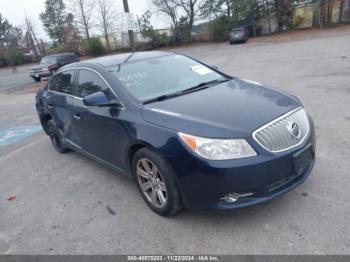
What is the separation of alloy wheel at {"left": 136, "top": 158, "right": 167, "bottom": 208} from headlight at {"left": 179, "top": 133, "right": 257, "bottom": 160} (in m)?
0.59

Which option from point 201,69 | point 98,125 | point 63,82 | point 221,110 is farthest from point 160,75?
point 63,82

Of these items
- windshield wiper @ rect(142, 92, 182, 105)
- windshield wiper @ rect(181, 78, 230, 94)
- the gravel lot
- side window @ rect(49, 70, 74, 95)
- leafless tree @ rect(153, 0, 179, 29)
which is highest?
leafless tree @ rect(153, 0, 179, 29)

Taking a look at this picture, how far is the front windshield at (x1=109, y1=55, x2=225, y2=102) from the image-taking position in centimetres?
353

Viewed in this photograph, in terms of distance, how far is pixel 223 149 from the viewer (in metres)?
2.57

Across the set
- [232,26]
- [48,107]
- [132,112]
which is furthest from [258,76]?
[232,26]

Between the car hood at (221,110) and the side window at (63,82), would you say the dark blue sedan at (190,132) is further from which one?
the side window at (63,82)

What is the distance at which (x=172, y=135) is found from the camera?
8.99 feet

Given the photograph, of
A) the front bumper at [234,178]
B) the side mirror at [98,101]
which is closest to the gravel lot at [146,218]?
the front bumper at [234,178]

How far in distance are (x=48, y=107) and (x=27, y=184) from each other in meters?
1.43

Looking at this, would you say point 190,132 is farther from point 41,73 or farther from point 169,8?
point 169,8

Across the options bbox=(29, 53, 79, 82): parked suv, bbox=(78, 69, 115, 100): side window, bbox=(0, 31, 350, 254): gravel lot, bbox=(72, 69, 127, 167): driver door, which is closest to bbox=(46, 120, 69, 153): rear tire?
bbox=(0, 31, 350, 254): gravel lot

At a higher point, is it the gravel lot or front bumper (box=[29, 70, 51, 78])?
front bumper (box=[29, 70, 51, 78])

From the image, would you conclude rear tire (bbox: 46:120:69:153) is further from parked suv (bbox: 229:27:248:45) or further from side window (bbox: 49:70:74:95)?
parked suv (bbox: 229:27:248:45)

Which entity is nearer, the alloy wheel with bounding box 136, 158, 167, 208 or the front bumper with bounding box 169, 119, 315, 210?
the front bumper with bounding box 169, 119, 315, 210
